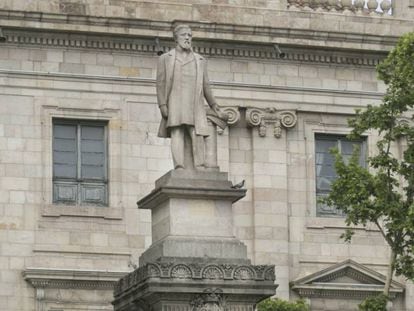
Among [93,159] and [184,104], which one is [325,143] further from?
[184,104]

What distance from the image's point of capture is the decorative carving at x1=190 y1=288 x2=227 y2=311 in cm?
3222

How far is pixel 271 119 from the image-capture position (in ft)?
162

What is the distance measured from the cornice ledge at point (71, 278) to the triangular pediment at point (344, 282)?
436cm

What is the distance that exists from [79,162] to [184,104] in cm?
1453

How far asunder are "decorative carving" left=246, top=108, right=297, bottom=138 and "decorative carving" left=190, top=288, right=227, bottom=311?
17040 mm

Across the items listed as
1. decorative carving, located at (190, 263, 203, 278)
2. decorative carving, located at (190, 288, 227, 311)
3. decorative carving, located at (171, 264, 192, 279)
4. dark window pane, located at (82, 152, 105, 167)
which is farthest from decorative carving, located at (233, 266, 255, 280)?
dark window pane, located at (82, 152, 105, 167)

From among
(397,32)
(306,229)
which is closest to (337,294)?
(306,229)

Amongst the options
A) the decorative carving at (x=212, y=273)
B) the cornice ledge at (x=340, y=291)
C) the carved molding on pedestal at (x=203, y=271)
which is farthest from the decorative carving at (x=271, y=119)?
the decorative carving at (x=212, y=273)

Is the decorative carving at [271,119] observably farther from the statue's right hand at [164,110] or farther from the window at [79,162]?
the statue's right hand at [164,110]

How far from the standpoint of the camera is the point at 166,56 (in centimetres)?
3384

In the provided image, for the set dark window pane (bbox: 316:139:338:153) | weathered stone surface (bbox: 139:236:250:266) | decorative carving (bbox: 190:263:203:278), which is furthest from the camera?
dark window pane (bbox: 316:139:338:153)

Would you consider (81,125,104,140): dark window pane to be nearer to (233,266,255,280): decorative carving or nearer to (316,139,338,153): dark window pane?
(316,139,338,153): dark window pane

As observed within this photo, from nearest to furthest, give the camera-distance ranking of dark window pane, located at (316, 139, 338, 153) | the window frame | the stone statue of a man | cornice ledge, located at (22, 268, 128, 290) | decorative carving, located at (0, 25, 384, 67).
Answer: the stone statue of a man, cornice ledge, located at (22, 268, 128, 290), the window frame, decorative carving, located at (0, 25, 384, 67), dark window pane, located at (316, 139, 338, 153)

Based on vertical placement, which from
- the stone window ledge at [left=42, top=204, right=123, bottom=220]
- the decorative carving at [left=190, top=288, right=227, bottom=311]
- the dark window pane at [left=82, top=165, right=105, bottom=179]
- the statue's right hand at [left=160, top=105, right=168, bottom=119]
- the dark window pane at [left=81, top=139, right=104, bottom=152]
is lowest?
the decorative carving at [left=190, top=288, right=227, bottom=311]
